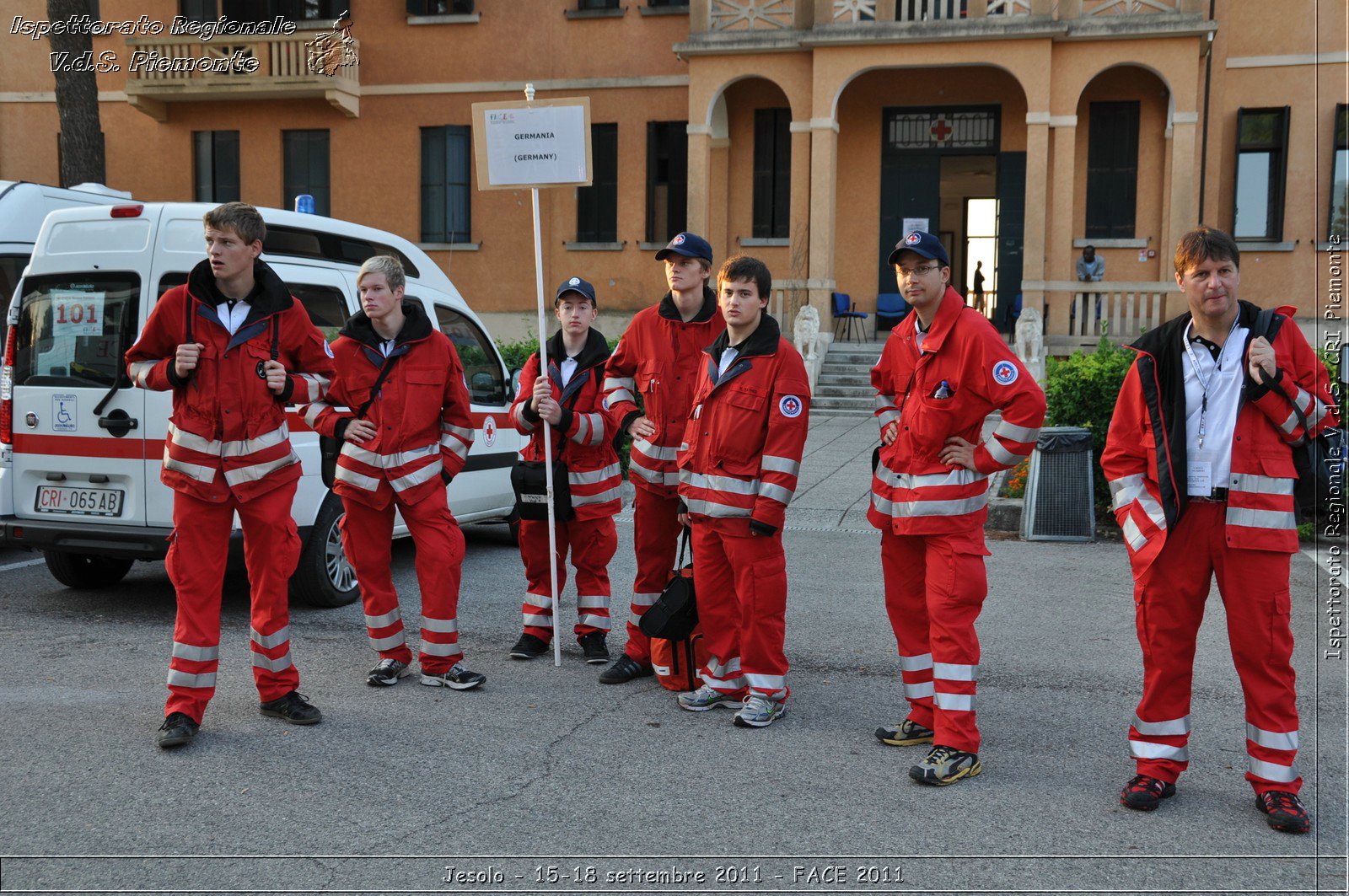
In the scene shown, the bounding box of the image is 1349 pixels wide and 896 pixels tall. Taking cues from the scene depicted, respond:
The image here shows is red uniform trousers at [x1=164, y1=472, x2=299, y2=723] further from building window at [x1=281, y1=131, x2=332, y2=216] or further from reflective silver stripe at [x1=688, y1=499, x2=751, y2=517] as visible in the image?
building window at [x1=281, y1=131, x2=332, y2=216]

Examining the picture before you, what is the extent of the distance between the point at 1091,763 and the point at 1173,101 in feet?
54.1

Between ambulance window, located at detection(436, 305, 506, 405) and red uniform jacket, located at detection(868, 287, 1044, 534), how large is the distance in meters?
3.99

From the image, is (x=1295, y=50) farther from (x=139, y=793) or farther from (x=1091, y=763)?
(x=139, y=793)

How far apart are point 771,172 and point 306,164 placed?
29.2 ft

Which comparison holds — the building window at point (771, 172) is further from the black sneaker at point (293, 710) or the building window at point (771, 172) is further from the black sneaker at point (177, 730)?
the black sneaker at point (177, 730)

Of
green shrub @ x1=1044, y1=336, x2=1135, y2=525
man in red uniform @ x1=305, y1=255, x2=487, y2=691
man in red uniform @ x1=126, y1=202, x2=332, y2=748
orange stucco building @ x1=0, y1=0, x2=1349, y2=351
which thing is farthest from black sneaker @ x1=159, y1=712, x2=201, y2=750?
orange stucco building @ x1=0, y1=0, x2=1349, y2=351

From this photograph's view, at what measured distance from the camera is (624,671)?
573 centimetres

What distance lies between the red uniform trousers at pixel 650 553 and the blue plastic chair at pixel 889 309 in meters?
15.0

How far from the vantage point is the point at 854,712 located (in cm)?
531

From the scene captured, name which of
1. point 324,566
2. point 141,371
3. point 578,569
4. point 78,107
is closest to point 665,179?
point 78,107

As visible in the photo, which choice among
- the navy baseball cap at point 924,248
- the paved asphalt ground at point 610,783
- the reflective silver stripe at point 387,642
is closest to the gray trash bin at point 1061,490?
the paved asphalt ground at point 610,783

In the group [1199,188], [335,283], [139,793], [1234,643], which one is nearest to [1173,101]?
[1199,188]

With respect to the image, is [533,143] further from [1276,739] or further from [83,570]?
[1276,739]

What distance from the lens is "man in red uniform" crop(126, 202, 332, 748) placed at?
4867 millimetres
